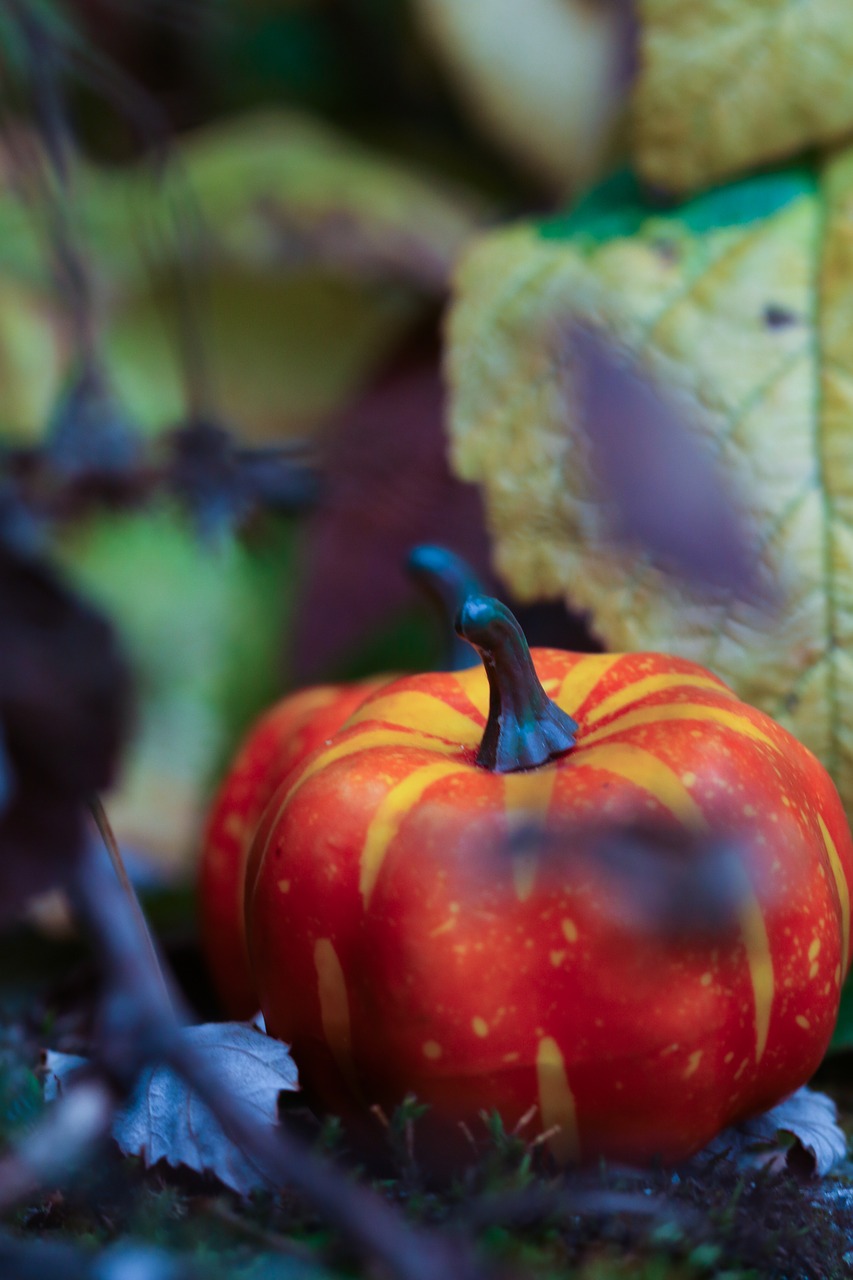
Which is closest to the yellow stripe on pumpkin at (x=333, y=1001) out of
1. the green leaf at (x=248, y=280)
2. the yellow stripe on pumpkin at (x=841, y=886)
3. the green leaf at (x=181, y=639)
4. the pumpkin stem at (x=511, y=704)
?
the pumpkin stem at (x=511, y=704)

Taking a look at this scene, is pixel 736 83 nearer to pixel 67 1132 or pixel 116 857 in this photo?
pixel 116 857

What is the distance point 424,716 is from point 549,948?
14 centimetres

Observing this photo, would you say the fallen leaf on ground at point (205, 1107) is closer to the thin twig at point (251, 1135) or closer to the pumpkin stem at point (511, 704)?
the thin twig at point (251, 1135)

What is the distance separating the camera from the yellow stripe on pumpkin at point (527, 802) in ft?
1.68

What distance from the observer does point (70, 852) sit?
615mm

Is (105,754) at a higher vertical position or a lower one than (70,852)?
lower

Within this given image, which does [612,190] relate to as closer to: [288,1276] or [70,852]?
[70,852]

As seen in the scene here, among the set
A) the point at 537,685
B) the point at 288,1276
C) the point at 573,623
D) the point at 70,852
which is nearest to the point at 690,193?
the point at 573,623

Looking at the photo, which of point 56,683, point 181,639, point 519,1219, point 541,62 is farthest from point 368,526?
point 519,1219

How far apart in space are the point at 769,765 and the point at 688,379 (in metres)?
0.39

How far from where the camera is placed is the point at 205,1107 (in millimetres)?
538

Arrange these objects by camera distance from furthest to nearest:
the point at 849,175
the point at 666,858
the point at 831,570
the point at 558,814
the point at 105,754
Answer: the point at 105,754 → the point at 849,175 → the point at 831,570 → the point at 558,814 → the point at 666,858

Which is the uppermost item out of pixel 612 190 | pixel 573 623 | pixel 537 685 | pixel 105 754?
pixel 612 190

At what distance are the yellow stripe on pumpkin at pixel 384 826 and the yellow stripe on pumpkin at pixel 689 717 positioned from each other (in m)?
0.09
